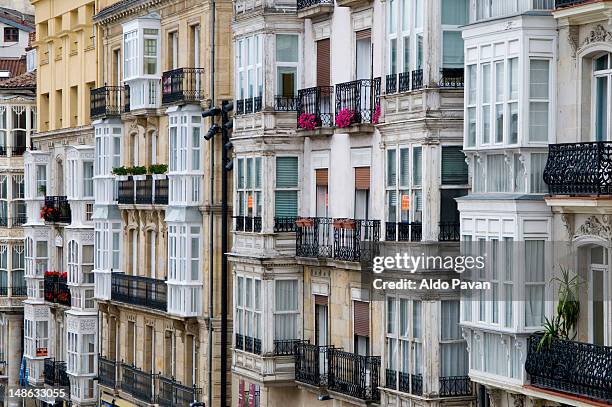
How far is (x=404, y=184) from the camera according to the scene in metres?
39.9

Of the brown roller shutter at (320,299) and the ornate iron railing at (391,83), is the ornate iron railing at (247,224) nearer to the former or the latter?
the brown roller shutter at (320,299)

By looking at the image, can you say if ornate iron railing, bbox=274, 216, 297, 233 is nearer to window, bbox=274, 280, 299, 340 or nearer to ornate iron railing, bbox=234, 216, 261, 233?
ornate iron railing, bbox=234, 216, 261, 233

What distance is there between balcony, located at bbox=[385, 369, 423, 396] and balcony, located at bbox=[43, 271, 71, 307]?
31.3 metres

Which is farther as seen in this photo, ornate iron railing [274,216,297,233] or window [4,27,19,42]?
window [4,27,19,42]

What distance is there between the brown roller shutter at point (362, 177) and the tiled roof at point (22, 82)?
1487 inches

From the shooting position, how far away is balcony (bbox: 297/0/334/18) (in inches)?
1789

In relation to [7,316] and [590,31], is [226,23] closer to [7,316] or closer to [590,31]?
[590,31]

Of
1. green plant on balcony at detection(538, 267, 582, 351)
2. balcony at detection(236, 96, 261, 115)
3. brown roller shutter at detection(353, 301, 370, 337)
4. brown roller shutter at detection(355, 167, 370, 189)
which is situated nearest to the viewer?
green plant on balcony at detection(538, 267, 582, 351)

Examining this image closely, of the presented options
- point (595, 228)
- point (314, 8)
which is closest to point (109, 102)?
point (314, 8)

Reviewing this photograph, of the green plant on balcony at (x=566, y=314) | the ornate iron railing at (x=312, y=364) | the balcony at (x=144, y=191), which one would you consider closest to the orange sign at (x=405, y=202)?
the green plant on balcony at (x=566, y=314)

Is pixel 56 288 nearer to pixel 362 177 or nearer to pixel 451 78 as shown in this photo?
pixel 362 177

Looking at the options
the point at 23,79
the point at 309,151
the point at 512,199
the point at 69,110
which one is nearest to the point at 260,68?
the point at 309,151

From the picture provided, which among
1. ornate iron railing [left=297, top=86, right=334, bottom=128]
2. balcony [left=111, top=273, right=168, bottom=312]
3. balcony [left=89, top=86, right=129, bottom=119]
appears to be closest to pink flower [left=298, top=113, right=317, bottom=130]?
ornate iron railing [left=297, top=86, right=334, bottom=128]

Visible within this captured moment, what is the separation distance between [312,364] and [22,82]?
38.0m
